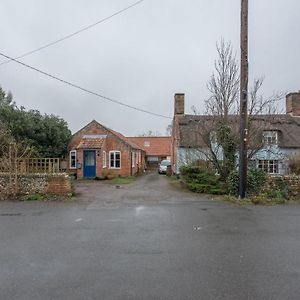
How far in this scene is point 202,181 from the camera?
16.9 meters

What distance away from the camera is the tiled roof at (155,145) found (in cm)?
5034

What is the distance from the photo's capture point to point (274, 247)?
696 cm

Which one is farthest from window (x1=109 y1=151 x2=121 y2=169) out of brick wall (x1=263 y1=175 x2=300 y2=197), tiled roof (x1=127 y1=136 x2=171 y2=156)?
tiled roof (x1=127 y1=136 x2=171 y2=156)

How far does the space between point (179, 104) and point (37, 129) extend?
13.7 metres

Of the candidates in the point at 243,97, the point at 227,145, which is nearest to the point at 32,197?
the point at 227,145

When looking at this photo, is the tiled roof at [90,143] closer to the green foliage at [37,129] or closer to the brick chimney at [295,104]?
the green foliage at [37,129]

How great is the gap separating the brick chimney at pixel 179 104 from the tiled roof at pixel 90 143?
26.3 ft

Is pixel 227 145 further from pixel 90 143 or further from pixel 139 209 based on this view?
pixel 90 143

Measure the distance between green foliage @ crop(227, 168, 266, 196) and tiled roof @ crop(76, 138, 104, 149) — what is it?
14265 mm

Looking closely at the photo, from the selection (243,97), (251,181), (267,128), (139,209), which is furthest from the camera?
(267,128)

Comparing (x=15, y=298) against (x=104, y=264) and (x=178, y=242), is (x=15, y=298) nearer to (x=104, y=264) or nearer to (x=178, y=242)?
(x=104, y=264)

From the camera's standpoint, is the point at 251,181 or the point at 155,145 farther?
the point at 155,145

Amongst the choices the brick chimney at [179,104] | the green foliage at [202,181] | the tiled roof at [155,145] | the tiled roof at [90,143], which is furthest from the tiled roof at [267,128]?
the tiled roof at [155,145]

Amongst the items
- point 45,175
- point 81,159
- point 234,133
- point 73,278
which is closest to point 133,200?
point 45,175
